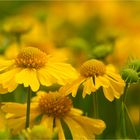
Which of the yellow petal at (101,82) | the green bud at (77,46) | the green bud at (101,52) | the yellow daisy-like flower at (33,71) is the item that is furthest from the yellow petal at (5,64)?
the green bud at (77,46)

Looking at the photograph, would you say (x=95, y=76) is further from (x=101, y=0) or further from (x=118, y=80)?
(x=101, y=0)

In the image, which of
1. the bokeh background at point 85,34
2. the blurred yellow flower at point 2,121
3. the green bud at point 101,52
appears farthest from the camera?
the bokeh background at point 85,34

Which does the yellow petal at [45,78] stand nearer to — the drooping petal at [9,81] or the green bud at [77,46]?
the drooping petal at [9,81]

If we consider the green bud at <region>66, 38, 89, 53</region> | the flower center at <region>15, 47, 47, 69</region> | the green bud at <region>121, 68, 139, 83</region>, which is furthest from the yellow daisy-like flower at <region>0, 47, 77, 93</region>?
the green bud at <region>66, 38, 89, 53</region>

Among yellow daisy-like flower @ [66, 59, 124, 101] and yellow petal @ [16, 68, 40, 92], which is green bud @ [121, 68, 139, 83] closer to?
yellow daisy-like flower @ [66, 59, 124, 101]

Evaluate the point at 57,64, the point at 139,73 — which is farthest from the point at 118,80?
the point at 57,64

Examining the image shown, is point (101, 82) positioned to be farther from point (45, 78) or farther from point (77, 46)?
point (77, 46)

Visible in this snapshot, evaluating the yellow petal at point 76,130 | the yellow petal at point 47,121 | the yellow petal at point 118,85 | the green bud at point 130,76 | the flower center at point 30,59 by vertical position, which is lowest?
the yellow petal at point 76,130
